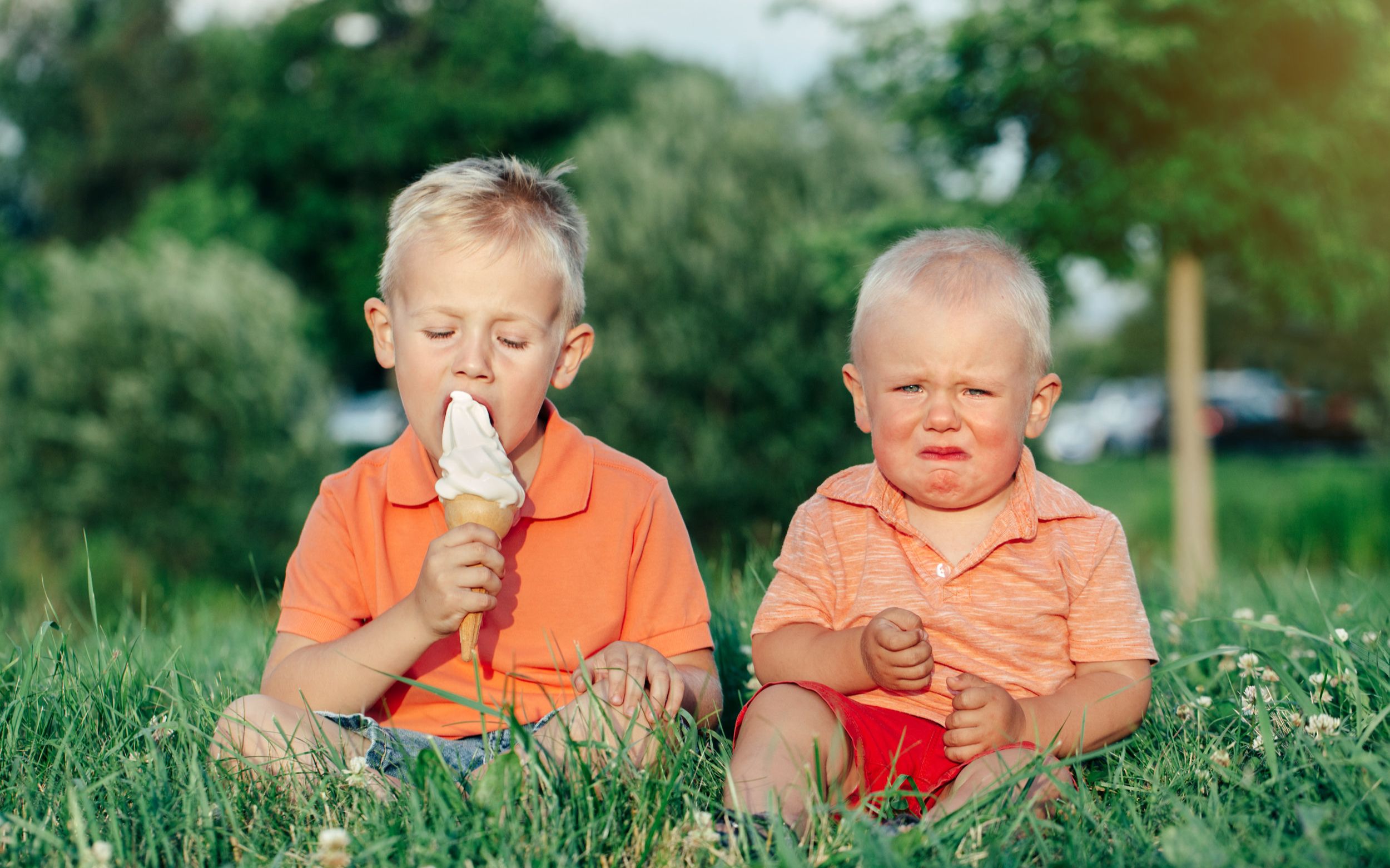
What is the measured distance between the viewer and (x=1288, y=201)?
7.16 metres

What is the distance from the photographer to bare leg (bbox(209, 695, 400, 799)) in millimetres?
2145

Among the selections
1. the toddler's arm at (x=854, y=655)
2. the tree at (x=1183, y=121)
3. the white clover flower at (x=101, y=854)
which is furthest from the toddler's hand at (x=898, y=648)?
the tree at (x=1183, y=121)

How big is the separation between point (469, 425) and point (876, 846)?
1099 millimetres

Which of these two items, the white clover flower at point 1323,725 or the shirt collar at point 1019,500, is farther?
the shirt collar at point 1019,500

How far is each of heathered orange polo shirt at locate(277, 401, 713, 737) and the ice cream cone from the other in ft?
0.85

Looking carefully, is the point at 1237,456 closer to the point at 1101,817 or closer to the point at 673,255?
the point at 673,255

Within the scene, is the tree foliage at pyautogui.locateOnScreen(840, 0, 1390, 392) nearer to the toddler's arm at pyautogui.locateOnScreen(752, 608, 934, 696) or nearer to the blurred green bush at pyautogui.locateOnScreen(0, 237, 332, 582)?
the toddler's arm at pyautogui.locateOnScreen(752, 608, 934, 696)

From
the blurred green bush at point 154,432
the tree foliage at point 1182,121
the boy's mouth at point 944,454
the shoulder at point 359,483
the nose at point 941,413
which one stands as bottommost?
the blurred green bush at point 154,432

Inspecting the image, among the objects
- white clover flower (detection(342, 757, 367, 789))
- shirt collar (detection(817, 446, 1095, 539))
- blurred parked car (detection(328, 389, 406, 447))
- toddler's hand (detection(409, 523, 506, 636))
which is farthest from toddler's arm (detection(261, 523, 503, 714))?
blurred parked car (detection(328, 389, 406, 447))

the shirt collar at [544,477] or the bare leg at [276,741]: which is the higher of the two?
the shirt collar at [544,477]

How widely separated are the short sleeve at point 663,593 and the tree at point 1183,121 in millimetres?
4855

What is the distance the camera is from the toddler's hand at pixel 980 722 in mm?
2088

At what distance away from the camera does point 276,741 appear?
2219 mm

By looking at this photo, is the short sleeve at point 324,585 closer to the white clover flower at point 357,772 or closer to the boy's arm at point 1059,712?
the white clover flower at point 357,772
